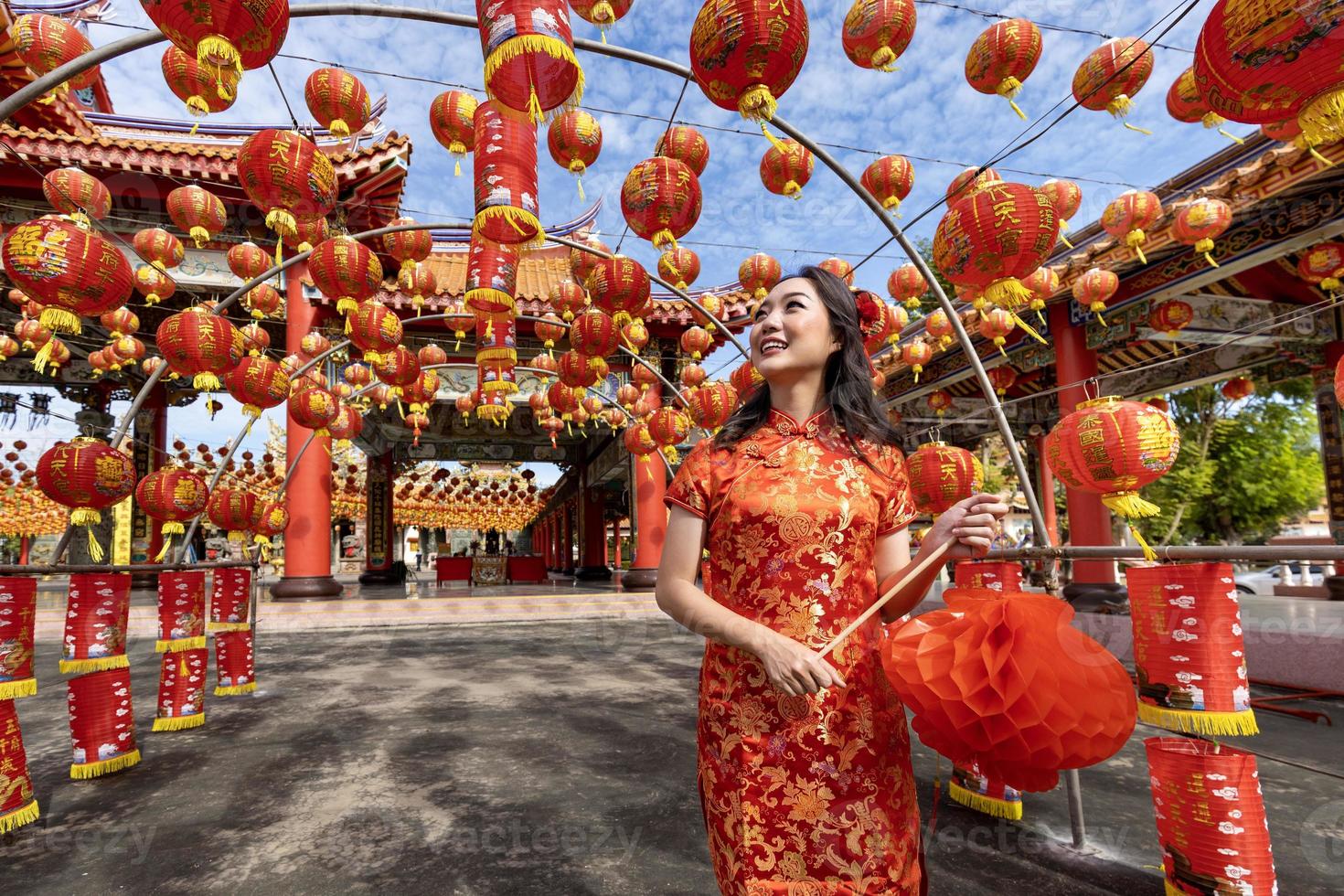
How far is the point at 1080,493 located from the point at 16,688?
8820 mm

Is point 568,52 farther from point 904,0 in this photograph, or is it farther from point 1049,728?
point 1049,728

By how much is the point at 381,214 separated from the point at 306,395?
5.40 m

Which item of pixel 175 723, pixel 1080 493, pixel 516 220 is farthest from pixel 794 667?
pixel 1080 493

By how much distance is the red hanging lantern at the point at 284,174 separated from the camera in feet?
12.0

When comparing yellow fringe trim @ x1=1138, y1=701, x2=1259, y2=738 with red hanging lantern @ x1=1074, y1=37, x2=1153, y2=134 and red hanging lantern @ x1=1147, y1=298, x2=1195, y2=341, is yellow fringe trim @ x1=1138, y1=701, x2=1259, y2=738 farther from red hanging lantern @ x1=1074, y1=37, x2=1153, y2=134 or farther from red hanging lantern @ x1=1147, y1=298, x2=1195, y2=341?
red hanging lantern @ x1=1147, y1=298, x2=1195, y2=341

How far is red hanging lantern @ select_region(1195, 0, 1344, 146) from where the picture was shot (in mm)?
1476

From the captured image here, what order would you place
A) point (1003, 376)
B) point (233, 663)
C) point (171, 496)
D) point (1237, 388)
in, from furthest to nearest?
point (1003, 376) → point (1237, 388) → point (233, 663) → point (171, 496)

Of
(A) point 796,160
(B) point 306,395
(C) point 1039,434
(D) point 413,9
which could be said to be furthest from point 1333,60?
(C) point 1039,434

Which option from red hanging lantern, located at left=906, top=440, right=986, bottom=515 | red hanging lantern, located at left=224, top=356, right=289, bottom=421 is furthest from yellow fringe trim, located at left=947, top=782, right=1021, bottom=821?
red hanging lantern, located at left=224, top=356, right=289, bottom=421

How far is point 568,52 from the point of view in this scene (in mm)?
2516

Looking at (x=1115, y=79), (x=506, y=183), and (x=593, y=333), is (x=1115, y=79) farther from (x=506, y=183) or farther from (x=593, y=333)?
A: (x=593, y=333)

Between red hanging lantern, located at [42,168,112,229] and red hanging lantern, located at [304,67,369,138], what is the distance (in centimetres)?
206

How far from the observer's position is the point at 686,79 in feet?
12.2

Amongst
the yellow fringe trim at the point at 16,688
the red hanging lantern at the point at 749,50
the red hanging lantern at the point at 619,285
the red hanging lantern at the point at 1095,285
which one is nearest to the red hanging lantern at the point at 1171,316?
the red hanging lantern at the point at 1095,285
